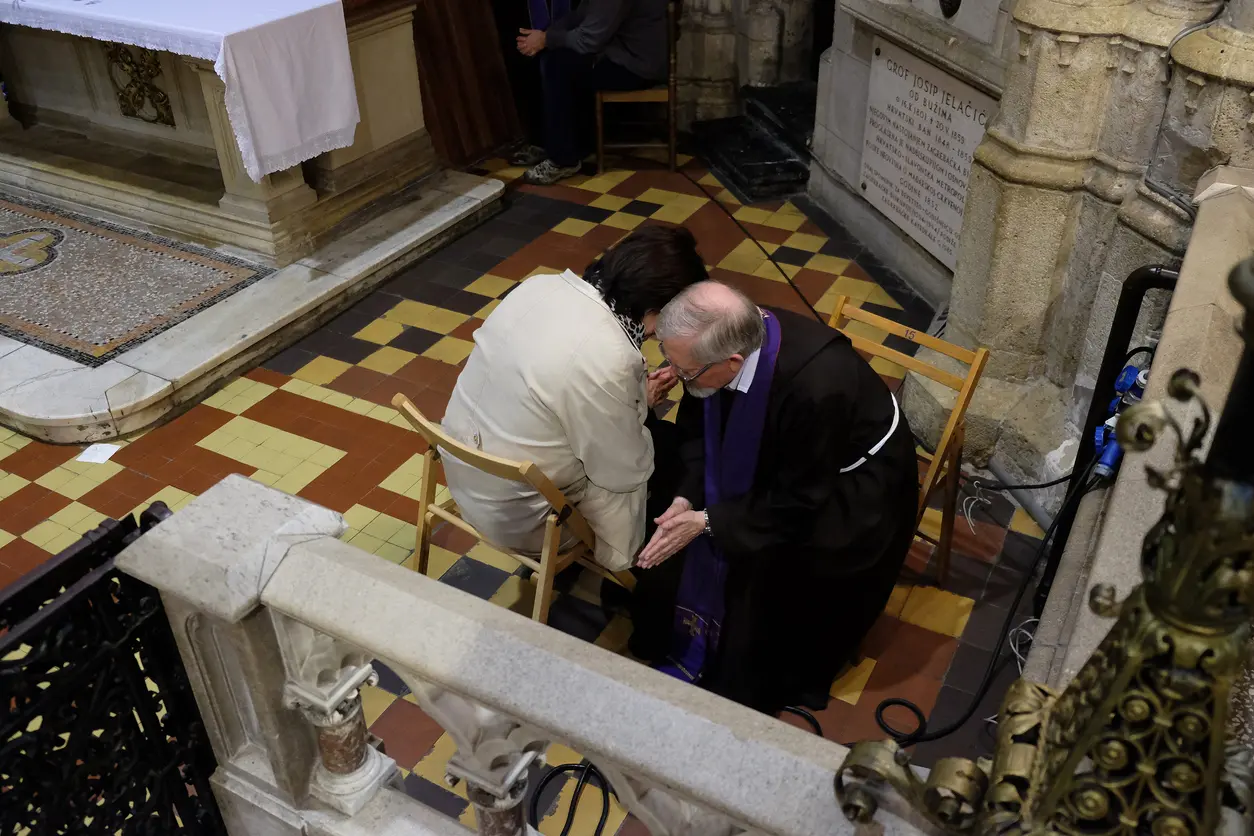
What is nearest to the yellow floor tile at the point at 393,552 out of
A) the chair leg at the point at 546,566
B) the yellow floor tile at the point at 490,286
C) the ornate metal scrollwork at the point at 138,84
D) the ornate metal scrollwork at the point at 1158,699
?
the chair leg at the point at 546,566

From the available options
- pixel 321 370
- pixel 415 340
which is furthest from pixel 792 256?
pixel 321 370

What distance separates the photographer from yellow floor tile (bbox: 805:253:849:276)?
5.39 metres

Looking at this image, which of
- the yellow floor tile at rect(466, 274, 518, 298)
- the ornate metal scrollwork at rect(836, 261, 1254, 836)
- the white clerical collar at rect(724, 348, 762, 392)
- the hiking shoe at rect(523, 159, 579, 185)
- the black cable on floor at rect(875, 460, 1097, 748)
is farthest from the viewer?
the hiking shoe at rect(523, 159, 579, 185)

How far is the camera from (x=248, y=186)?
202 inches

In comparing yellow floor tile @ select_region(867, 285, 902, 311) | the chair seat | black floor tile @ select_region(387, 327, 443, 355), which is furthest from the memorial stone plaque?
black floor tile @ select_region(387, 327, 443, 355)

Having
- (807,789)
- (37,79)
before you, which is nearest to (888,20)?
(807,789)

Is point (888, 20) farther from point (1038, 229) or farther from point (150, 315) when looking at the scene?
point (150, 315)

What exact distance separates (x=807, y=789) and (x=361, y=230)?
15.7 ft

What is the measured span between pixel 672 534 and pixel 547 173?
4.14 metres

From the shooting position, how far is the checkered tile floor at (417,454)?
3.08 m

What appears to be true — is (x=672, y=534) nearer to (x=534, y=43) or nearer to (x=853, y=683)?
(x=853, y=683)

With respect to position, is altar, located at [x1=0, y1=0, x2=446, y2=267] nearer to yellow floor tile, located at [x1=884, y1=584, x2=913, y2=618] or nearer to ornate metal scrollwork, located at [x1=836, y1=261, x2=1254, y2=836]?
yellow floor tile, located at [x1=884, y1=584, x2=913, y2=618]

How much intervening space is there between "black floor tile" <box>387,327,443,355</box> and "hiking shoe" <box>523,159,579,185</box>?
182 centimetres

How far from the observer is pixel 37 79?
6.21m
